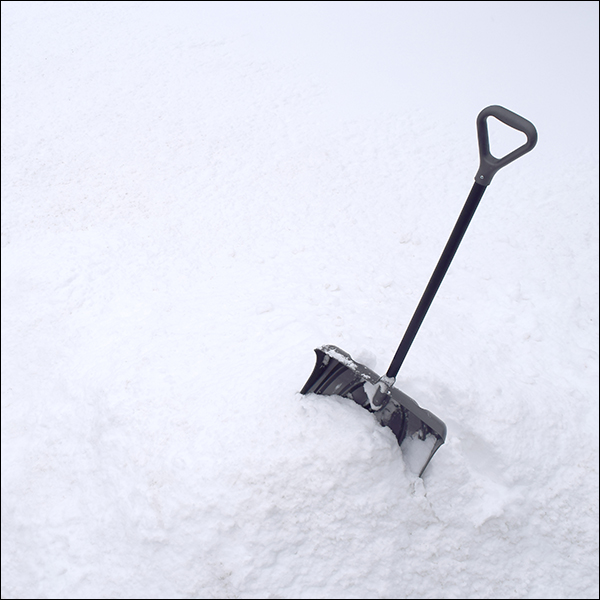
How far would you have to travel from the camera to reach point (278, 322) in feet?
11.7

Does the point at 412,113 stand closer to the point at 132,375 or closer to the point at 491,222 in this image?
the point at 491,222

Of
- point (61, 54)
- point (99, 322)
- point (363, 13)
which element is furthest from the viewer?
point (363, 13)

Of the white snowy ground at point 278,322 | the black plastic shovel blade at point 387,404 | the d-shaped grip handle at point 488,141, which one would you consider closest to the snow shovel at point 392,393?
the black plastic shovel blade at point 387,404

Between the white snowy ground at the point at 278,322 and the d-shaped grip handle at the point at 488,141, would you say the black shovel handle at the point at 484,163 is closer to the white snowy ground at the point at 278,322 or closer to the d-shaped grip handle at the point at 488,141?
the d-shaped grip handle at the point at 488,141

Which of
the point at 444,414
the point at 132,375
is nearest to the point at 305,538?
the point at 444,414

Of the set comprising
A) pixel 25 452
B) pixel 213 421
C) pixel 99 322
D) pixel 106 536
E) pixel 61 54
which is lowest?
pixel 106 536

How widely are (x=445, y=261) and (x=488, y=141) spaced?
1.81 ft

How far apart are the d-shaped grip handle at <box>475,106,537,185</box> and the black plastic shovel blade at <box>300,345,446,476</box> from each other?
1230 millimetres

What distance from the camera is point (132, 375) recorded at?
10.9ft

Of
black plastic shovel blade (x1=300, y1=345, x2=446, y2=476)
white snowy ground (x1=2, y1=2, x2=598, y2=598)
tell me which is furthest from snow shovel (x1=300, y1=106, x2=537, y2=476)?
white snowy ground (x1=2, y1=2, x2=598, y2=598)

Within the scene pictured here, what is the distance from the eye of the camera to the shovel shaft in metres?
1.97

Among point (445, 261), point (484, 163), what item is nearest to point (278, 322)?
point (445, 261)

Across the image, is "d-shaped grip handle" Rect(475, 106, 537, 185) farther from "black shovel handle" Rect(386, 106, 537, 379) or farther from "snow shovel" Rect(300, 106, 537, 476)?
"snow shovel" Rect(300, 106, 537, 476)

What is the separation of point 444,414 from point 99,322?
2.76 meters
